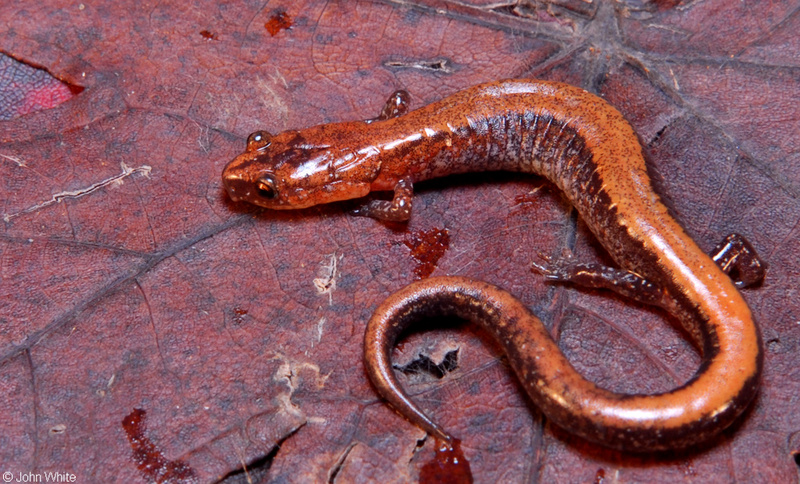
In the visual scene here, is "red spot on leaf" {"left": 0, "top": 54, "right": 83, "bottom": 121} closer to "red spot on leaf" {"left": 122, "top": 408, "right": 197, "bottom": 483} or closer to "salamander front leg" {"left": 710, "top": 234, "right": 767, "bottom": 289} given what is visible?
"red spot on leaf" {"left": 122, "top": 408, "right": 197, "bottom": 483}

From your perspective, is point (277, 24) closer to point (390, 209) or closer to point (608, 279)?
point (390, 209)

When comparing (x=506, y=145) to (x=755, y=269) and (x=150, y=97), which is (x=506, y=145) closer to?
(x=755, y=269)

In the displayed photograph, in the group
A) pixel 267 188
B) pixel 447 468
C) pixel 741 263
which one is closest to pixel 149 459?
pixel 447 468

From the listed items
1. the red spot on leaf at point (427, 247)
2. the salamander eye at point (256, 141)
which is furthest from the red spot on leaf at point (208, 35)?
the red spot on leaf at point (427, 247)

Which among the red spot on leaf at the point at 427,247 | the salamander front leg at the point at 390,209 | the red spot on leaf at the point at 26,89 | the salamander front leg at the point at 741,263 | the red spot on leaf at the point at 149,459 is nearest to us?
the red spot on leaf at the point at 149,459

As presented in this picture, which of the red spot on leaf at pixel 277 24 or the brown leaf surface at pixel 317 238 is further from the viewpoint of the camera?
the red spot on leaf at pixel 277 24

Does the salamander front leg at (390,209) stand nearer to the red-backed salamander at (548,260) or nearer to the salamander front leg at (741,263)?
the red-backed salamander at (548,260)
